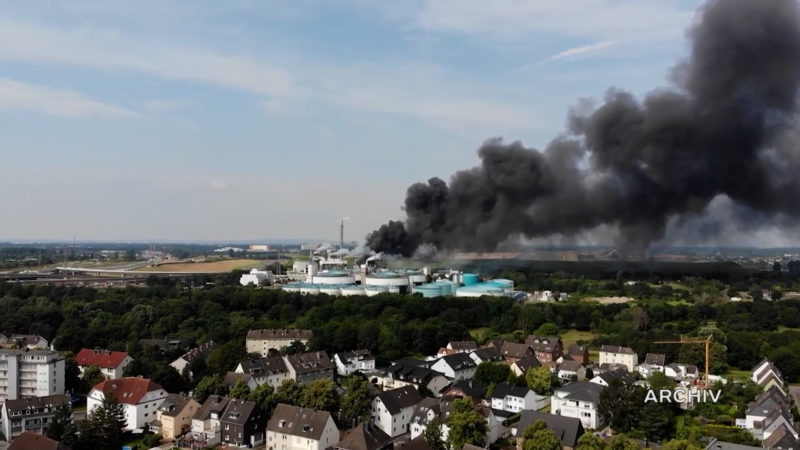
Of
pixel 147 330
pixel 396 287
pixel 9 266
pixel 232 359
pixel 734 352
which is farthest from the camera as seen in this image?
pixel 9 266

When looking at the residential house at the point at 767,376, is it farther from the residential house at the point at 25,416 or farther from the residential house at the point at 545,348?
the residential house at the point at 25,416

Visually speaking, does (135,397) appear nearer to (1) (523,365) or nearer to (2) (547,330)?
(1) (523,365)

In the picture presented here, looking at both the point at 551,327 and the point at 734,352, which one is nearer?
the point at 734,352

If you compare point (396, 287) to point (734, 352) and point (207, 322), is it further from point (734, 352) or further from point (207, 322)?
point (734, 352)

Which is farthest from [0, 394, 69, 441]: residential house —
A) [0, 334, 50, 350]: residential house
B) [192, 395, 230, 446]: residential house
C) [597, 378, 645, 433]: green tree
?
[597, 378, 645, 433]: green tree

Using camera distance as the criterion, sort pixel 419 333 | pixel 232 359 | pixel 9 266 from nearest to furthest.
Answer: pixel 232 359 < pixel 419 333 < pixel 9 266

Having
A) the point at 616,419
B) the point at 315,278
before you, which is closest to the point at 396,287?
the point at 315,278

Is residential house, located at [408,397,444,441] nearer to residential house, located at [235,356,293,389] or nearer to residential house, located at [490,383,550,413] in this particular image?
residential house, located at [490,383,550,413]

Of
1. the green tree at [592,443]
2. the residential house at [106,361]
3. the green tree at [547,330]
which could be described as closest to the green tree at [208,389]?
the residential house at [106,361]
